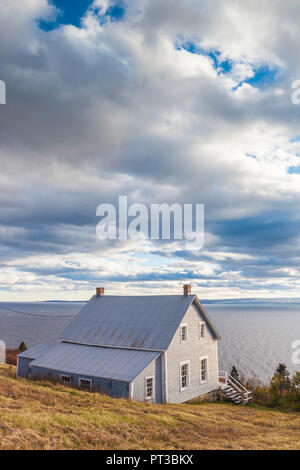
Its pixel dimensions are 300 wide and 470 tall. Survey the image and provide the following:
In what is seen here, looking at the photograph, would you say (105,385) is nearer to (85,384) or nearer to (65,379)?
(85,384)

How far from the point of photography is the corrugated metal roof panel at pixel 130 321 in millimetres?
27781

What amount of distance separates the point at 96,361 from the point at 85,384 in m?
1.91

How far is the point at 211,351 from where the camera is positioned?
→ 104 ft

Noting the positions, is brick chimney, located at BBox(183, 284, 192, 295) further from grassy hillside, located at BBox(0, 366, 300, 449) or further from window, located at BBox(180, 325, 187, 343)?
grassy hillside, located at BBox(0, 366, 300, 449)

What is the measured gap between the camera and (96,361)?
27031 millimetres

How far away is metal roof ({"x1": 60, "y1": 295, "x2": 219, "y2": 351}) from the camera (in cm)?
2775

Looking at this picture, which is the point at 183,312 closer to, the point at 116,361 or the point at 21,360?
the point at 116,361

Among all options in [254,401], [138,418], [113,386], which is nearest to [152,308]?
[113,386]

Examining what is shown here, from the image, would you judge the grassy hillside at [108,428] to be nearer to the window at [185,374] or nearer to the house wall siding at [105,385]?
the house wall siding at [105,385]

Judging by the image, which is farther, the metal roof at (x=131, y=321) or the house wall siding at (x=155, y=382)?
the metal roof at (x=131, y=321)

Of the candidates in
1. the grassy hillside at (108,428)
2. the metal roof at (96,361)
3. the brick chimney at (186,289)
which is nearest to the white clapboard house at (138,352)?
the metal roof at (96,361)

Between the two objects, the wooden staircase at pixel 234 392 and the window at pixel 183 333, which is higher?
the window at pixel 183 333

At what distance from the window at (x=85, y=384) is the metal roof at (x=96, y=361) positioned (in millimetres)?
498

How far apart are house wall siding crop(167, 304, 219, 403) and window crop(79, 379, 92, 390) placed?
5.74 metres
